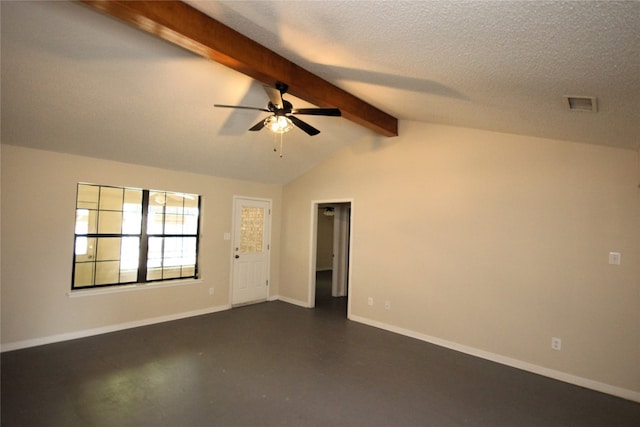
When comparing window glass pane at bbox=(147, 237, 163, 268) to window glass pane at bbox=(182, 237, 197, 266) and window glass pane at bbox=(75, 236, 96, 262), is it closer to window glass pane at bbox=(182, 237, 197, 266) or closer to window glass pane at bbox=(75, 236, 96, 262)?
window glass pane at bbox=(182, 237, 197, 266)

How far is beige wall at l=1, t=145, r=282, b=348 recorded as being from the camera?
3676mm

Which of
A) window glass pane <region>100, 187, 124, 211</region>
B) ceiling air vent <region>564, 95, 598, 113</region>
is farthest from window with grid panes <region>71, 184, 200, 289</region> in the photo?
ceiling air vent <region>564, 95, 598, 113</region>

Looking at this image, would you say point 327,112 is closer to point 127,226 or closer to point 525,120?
point 525,120

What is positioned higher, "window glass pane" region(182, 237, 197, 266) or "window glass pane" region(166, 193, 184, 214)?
"window glass pane" region(166, 193, 184, 214)

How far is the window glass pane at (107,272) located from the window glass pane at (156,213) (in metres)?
0.70

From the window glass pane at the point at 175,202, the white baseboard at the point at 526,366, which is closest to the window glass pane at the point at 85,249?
the window glass pane at the point at 175,202

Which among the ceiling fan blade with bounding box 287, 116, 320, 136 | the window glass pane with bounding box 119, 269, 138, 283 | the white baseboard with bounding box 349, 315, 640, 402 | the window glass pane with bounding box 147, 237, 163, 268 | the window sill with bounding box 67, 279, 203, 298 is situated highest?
the ceiling fan blade with bounding box 287, 116, 320, 136

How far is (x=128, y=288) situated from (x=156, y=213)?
120 cm

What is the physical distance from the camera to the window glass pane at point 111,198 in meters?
4.81

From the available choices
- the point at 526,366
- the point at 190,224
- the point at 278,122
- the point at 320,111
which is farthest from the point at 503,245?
the point at 190,224

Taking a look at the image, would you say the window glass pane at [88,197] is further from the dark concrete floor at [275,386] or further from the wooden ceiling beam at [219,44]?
the wooden ceiling beam at [219,44]

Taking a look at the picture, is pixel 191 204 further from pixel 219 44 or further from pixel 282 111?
pixel 219 44

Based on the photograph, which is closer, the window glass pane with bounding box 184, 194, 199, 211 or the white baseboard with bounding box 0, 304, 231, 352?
the white baseboard with bounding box 0, 304, 231, 352

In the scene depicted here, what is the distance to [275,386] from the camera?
10.0 feet
